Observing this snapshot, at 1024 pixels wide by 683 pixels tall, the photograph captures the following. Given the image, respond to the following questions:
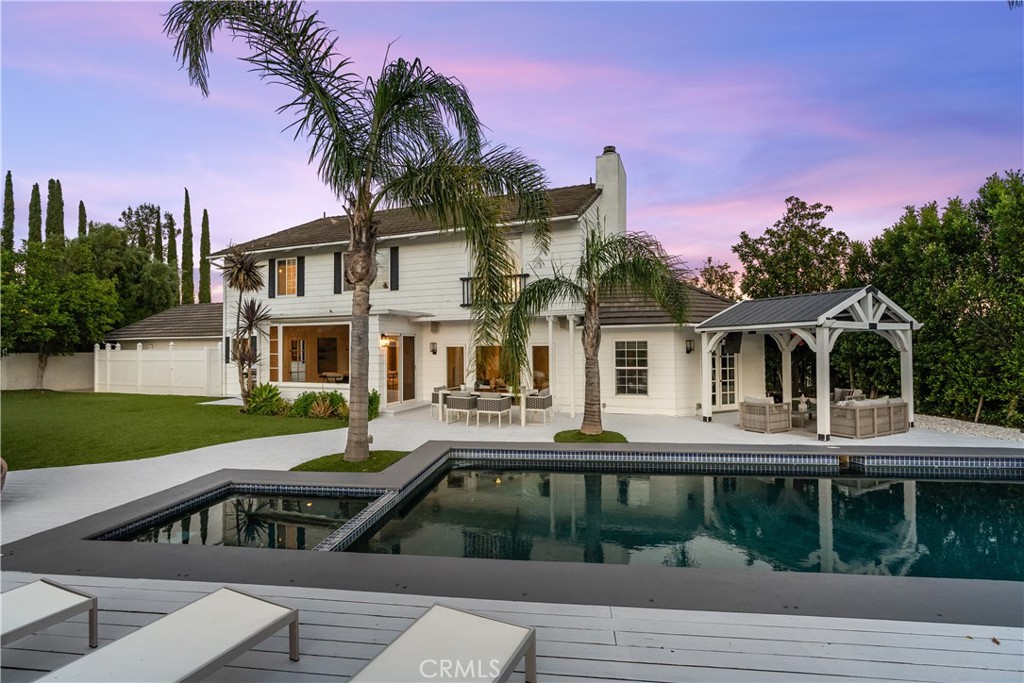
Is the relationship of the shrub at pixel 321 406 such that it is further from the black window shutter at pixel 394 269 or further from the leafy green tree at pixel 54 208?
the leafy green tree at pixel 54 208

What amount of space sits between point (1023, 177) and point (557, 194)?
11408 mm

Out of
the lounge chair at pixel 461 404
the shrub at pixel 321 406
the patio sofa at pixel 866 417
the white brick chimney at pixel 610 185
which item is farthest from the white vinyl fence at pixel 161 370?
the patio sofa at pixel 866 417

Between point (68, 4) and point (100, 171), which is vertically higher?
point (68, 4)

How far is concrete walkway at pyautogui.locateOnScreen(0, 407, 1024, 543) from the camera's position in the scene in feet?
18.2

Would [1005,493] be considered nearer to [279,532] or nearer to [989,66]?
[989,66]

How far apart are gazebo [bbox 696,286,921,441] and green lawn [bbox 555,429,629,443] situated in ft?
11.7

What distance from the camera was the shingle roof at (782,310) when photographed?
9638 mm

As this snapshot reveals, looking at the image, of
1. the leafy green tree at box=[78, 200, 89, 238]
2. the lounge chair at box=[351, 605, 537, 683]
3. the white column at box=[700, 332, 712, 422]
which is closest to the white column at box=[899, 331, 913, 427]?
the white column at box=[700, 332, 712, 422]

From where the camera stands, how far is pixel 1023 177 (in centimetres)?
1084

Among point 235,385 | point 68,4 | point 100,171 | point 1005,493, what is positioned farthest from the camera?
point 235,385

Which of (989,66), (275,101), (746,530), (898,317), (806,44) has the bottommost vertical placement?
(746,530)

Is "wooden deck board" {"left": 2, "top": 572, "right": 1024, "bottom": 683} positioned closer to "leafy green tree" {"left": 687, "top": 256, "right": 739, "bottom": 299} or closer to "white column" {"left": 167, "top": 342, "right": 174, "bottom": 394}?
"white column" {"left": 167, "top": 342, "right": 174, "bottom": 394}

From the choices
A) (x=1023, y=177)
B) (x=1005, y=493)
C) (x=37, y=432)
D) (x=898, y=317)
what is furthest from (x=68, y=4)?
(x=1023, y=177)

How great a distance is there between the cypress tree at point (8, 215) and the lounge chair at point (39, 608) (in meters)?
35.6
